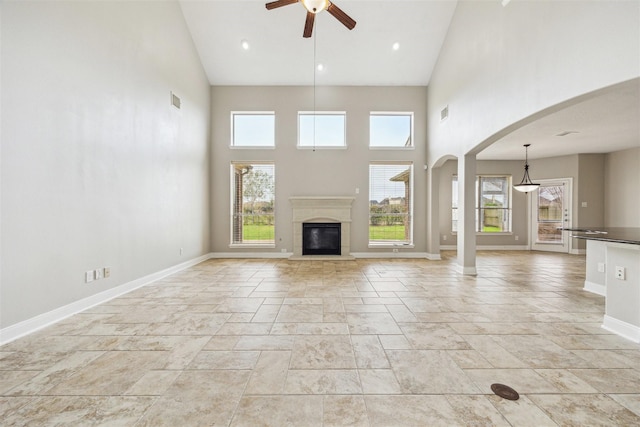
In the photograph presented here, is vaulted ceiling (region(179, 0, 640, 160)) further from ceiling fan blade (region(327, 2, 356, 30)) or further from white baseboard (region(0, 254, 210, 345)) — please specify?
white baseboard (region(0, 254, 210, 345))

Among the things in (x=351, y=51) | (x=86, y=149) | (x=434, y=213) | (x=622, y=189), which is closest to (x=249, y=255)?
(x=86, y=149)

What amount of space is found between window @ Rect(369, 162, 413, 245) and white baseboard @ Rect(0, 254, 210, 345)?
4861mm

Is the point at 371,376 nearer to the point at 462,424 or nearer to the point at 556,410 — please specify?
the point at 462,424

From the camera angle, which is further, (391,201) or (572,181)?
(572,181)

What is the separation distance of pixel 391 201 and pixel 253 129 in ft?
13.1

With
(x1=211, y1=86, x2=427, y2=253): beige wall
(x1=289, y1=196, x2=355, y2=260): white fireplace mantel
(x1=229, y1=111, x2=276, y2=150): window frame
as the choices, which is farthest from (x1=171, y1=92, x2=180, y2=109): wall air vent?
(x1=289, y1=196, x2=355, y2=260): white fireplace mantel

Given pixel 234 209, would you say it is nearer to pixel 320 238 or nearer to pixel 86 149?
pixel 320 238

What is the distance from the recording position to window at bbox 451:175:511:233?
8141 mm

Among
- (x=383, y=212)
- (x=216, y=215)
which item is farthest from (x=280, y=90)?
(x=383, y=212)

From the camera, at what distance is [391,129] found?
677cm

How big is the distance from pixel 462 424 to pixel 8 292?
3645 millimetres

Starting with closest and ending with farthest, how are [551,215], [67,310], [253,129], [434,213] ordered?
[67,310] → [434,213] → [253,129] → [551,215]

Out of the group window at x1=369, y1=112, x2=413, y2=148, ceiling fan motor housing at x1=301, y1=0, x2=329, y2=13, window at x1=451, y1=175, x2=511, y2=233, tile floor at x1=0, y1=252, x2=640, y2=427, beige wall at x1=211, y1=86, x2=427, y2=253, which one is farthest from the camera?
window at x1=451, y1=175, x2=511, y2=233

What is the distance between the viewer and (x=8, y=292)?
2.32 meters
